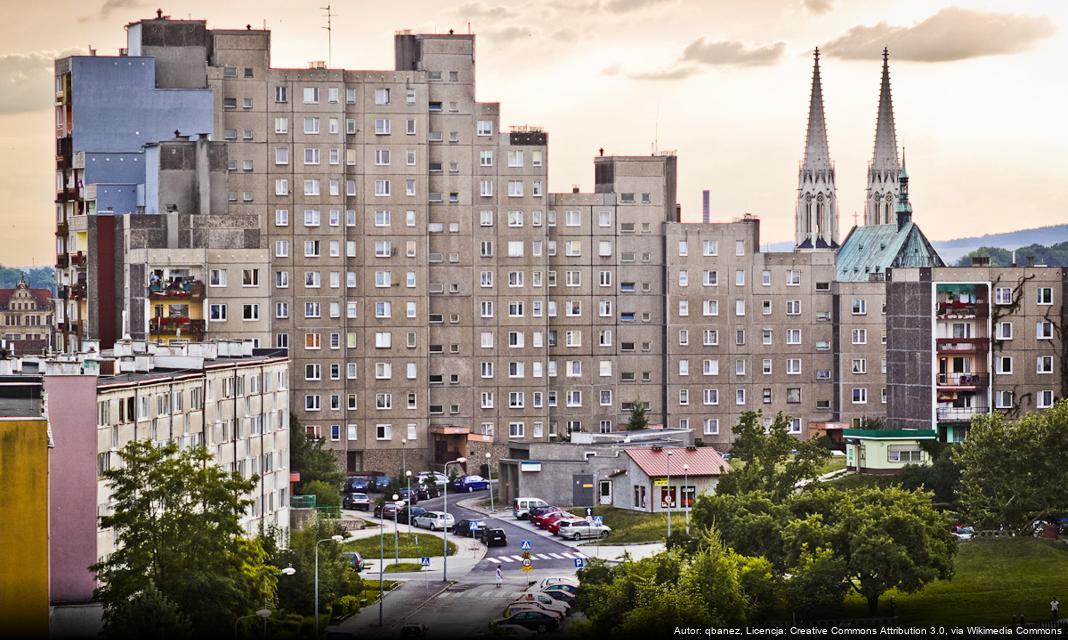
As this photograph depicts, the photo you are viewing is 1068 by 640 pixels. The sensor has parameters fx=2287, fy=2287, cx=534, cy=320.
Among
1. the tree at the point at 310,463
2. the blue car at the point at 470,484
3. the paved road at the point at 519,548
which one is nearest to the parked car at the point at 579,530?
the paved road at the point at 519,548

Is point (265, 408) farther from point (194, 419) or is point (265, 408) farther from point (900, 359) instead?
point (900, 359)

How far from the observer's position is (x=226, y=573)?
3797 inches

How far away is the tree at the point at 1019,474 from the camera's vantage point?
140625 mm

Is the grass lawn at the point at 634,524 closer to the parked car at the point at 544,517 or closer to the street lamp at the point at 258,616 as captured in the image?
the parked car at the point at 544,517

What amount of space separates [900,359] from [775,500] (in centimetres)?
4150

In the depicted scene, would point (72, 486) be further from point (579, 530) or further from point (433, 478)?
point (433, 478)

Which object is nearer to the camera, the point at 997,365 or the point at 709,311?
the point at 997,365

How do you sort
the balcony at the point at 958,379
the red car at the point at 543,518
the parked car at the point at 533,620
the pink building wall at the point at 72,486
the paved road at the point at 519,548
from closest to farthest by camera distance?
the pink building wall at the point at 72,486
the parked car at the point at 533,620
the paved road at the point at 519,548
the red car at the point at 543,518
the balcony at the point at 958,379

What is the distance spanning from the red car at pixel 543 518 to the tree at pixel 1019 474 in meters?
28.8

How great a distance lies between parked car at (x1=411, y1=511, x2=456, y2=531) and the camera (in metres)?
154

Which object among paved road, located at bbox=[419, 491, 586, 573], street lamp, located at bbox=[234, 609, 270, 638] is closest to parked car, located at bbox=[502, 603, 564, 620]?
paved road, located at bbox=[419, 491, 586, 573]

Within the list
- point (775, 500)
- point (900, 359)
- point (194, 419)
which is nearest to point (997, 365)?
point (900, 359)

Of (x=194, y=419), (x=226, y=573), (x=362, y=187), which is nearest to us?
(x=226, y=573)

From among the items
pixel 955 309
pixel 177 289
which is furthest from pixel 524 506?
pixel 955 309
